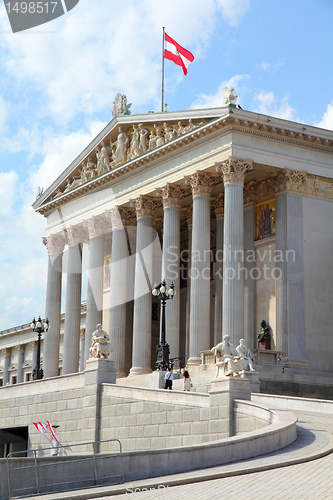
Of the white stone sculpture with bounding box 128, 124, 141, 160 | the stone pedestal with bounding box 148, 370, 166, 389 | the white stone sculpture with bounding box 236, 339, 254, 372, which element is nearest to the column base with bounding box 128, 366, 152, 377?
the stone pedestal with bounding box 148, 370, 166, 389

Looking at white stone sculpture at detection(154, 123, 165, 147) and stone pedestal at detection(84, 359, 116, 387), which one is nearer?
stone pedestal at detection(84, 359, 116, 387)

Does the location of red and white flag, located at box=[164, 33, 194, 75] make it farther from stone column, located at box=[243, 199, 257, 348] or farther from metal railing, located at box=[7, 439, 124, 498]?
metal railing, located at box=[7, 439, 124, 498]

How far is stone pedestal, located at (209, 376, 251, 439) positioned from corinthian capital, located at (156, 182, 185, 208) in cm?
2369

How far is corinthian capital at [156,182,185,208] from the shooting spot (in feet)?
165

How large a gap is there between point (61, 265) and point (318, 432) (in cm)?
4229

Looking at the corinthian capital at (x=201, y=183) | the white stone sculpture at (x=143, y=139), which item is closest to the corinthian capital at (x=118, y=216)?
the white stone sculpture at (x=143, y=139)

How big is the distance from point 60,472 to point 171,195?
32144mm

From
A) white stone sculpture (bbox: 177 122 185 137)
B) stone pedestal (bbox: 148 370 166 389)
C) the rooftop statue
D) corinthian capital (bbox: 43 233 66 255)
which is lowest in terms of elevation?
stone pedestal (bbox: 148 370 166 389)

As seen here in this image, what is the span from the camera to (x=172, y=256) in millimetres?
49219

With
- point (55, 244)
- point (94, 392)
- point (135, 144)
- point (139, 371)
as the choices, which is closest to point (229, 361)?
point (94, 392)

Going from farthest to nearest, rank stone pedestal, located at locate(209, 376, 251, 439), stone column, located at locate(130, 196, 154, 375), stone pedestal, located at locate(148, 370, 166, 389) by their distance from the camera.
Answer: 1. stone column, located at locate(130, 196, 154, 375)
2. stone pedestal, located at locate(148, 370, 166, 389)
3. stone pedestal, located at locate(209, 376, 251, 439)

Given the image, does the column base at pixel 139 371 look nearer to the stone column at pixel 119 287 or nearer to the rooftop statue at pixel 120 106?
the stone column at pixel 119 287

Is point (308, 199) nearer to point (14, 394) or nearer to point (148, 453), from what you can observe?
point (14, 394)

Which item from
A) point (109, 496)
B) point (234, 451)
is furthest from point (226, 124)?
point (109, 496)
